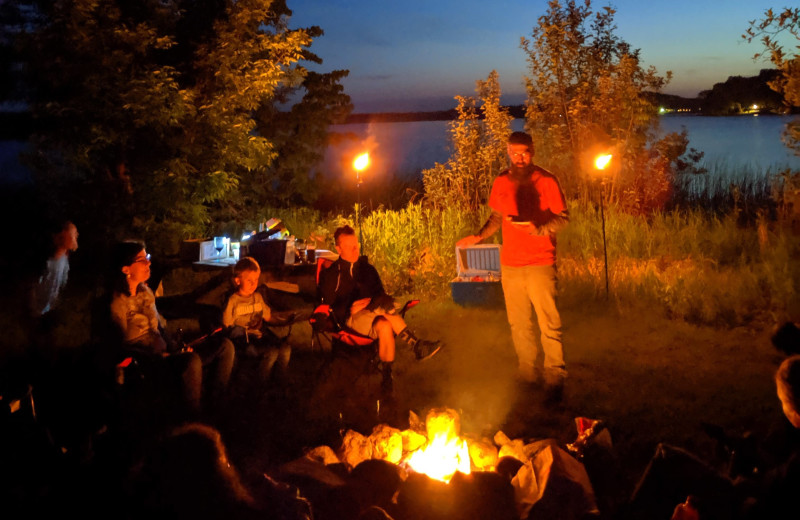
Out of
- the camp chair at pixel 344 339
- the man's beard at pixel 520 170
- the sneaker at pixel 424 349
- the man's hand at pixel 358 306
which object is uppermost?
the man's beard at pixel 520 170

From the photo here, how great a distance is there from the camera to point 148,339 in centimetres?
432

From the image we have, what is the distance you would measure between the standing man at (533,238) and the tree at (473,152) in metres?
5.73

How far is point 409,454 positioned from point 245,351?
1.52 metres

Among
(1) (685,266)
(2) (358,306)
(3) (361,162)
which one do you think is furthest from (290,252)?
(1) (685,266)

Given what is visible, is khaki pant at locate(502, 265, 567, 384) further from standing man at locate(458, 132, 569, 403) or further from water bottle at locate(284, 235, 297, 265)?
water bottle at locate(284, 235, 297, 265)

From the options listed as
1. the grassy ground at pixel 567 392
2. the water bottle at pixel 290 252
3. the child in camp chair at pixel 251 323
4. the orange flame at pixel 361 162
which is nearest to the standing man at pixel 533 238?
the grassy ground at pixel 567 392

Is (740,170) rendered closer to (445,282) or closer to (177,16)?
(445,282)

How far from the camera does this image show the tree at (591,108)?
10.7 meters

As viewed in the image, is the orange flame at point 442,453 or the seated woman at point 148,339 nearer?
the orange flame at point 442,453

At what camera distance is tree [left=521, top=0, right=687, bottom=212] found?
10.7m

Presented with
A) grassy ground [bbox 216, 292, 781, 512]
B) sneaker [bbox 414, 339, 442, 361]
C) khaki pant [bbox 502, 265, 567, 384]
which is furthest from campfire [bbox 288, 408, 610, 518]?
sneaker [bbox 414, 339, 442, 361]

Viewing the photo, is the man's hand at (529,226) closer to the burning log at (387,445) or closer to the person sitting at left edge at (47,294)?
the burning log at (387,445)

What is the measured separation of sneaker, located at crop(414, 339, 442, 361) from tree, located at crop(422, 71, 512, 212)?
517cm

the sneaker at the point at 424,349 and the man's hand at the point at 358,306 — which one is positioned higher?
the man's hand at the point at 358,306
